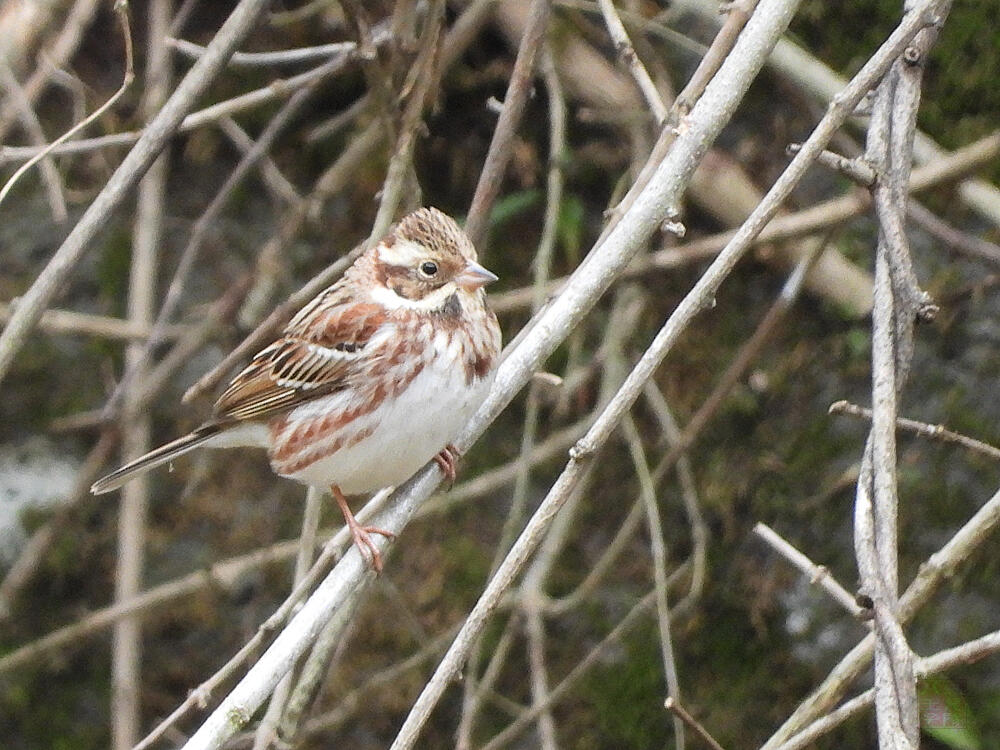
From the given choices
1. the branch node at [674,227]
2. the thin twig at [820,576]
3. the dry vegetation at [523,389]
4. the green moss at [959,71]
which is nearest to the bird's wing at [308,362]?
the dry vegetation at [523,389]

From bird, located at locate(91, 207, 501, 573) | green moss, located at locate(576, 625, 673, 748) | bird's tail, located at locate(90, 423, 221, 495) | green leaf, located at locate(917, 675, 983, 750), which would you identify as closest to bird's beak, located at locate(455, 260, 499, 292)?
bird, located at locate(91, 207, 501, 573)

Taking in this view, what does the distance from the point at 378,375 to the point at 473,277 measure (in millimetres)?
302

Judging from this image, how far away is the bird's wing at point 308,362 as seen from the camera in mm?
2945

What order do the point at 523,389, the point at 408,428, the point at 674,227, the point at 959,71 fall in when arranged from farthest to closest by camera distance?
1. the point at 959,71
2. the point at 523,389
3. the point at 408,428
4. the point at 674,227

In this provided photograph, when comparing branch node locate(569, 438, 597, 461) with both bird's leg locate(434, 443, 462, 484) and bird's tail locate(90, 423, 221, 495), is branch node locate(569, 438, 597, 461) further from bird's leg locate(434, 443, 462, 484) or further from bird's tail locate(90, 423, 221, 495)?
bird's tail locate(90, 423, 221, 495)

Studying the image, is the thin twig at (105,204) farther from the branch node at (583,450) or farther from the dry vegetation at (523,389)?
the branch node at (583,450)

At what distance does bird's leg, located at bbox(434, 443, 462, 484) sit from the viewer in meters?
2.81

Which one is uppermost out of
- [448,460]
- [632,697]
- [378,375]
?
[378,375]

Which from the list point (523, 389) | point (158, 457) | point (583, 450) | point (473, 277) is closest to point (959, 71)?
point (523, 389)

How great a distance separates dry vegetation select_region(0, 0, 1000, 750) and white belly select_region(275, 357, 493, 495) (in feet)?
1.23

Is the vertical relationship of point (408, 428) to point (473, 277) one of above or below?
below

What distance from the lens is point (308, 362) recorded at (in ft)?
10.2

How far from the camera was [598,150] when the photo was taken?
4113 millimetres

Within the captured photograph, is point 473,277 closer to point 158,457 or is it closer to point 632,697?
point 158,457
